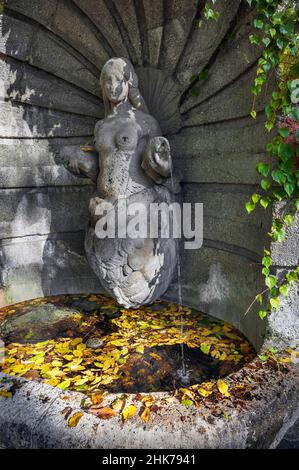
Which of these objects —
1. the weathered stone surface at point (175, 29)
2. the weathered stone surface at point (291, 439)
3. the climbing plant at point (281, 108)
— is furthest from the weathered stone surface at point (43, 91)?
the weathered stone surface at point (291, 439)

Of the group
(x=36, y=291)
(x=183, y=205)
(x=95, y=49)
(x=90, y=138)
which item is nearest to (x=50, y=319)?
(x=36, y=291)

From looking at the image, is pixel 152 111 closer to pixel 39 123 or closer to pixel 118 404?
pixel 39 123

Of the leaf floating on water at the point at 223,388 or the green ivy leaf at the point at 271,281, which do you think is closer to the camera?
the leaf floating on water at the point at 223,388

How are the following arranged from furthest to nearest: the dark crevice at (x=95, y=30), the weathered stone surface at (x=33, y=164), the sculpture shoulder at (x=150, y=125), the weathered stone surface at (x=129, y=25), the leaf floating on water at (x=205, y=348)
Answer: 1. the weathered stone surface at (x=33, y=164)
2. the dark crevice at (x=95, y=30)
3. the weathered stone surface at (x=129, y=25)
4. the sculpture shoulder at (x=150, y=125)
5. the leaf floating on water at (x=205, y=348)

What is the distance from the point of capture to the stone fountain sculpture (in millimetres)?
2865

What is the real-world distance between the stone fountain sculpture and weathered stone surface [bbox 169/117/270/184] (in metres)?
0.29

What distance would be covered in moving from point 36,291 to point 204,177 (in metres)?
2.23

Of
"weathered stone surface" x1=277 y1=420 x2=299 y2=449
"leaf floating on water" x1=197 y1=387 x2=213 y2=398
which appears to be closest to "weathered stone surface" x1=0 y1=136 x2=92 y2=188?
"leaf floating on water" x1=197 y1=387 x2=213 y2=398

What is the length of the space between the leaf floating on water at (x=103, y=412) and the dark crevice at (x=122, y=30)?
3.05 m

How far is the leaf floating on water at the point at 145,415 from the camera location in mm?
1513

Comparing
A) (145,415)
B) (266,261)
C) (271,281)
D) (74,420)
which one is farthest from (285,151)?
(74,420)

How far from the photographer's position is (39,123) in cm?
360

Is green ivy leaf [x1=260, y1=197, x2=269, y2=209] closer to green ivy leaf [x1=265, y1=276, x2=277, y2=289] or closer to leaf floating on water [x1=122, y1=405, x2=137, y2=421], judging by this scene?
green ivy leaf [x1=265, y1=276, x2=277, y2=289]

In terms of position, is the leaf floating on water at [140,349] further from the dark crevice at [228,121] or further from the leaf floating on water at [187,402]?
the dark crevice at [228,121]
